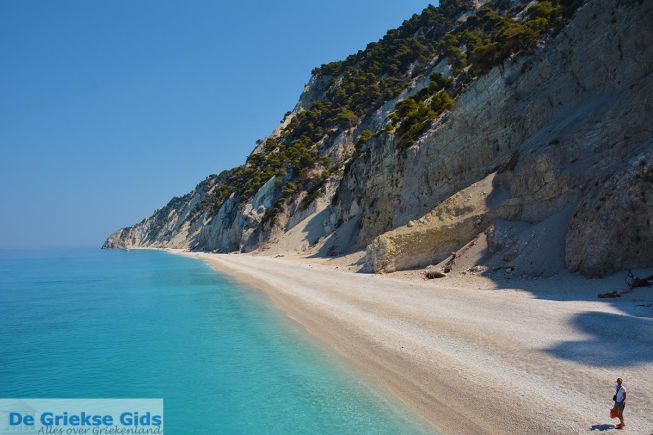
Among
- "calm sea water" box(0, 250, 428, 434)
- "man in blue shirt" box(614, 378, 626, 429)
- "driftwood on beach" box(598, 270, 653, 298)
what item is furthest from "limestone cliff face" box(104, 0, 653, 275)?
"calm sea water" box(0, 250, 428, 434)

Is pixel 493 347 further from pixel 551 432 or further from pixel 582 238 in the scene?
pixel 582 238

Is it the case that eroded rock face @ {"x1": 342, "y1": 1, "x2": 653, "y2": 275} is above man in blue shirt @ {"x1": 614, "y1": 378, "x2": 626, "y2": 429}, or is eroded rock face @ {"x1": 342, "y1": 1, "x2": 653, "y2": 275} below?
above

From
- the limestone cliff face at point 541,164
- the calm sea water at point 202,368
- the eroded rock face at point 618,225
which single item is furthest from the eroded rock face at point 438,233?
the calm sea water at point 202,368

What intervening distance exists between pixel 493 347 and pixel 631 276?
6440 millimetres

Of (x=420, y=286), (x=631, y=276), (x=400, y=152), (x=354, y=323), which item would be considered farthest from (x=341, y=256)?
(x=631, y=276)

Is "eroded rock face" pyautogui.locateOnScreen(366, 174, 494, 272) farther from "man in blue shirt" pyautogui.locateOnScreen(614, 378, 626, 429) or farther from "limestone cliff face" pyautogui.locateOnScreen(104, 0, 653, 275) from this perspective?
"man in blue shirt" pyautogui.locateOnScreen(614, 378, 626, 429)

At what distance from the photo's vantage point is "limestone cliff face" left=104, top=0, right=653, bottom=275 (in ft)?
47.8

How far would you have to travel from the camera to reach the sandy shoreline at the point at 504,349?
6911 mm

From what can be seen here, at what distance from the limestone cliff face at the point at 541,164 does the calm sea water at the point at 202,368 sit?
1056cm

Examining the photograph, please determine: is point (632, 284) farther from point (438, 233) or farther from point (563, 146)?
point (438, 233)

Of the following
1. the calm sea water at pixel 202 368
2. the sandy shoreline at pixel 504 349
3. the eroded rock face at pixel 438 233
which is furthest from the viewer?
the eroded rock face at pixel 438 233

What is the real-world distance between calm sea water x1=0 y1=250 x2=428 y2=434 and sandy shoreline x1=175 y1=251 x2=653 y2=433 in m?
0.99

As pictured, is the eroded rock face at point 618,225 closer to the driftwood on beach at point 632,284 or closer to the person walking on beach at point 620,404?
the driftwood on beach at point 632,284

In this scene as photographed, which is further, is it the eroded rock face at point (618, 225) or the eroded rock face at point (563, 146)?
the eroded rock face at point (563, 146)
